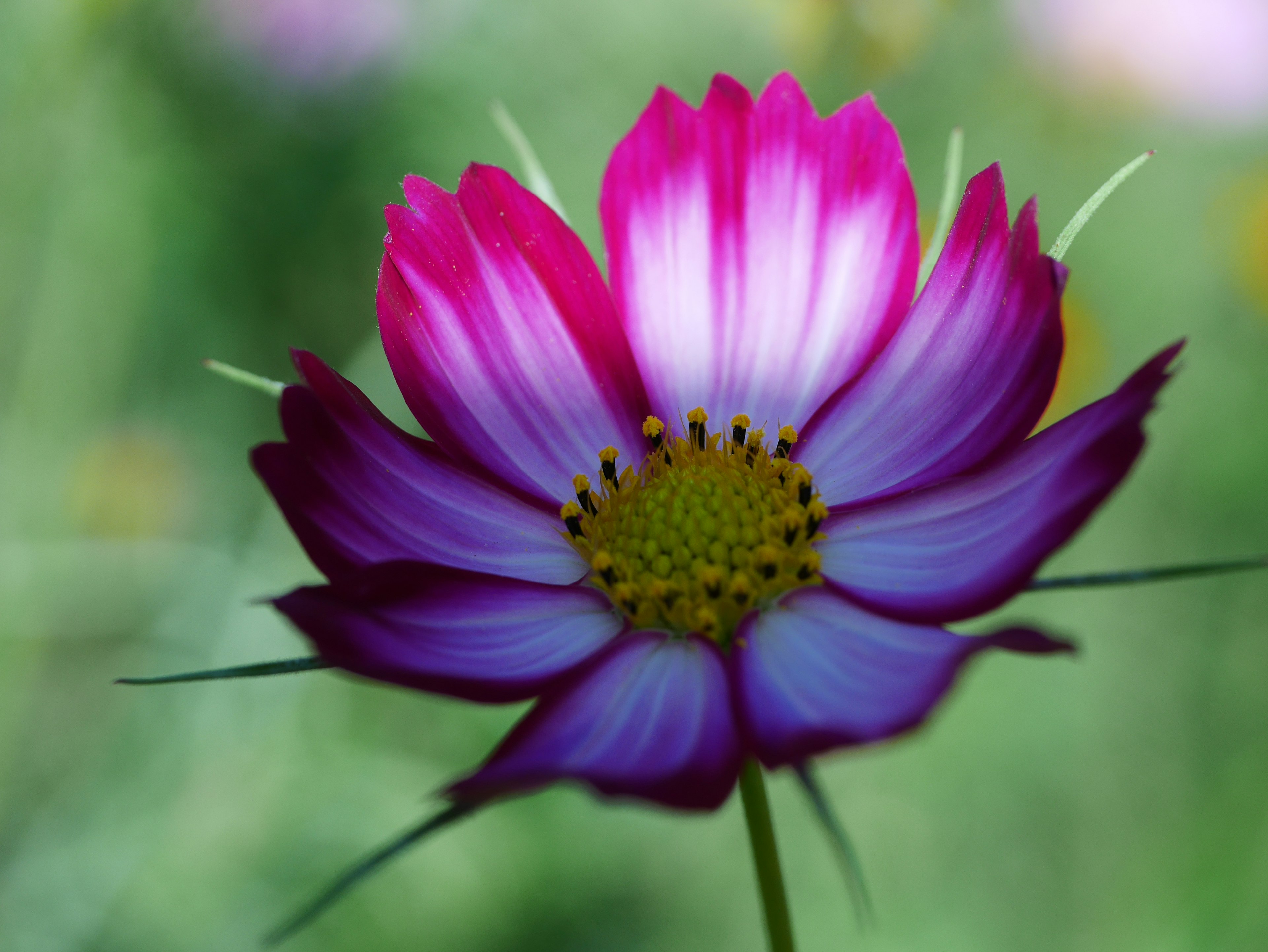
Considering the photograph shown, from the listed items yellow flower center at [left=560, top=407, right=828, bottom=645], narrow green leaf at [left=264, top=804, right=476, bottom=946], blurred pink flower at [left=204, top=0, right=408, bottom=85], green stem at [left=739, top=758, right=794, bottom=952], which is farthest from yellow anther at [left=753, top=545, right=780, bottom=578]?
blurred pink flower at [left=204, top=0, right=408, bottom=85]

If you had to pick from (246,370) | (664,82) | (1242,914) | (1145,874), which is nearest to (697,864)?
(1145,874)

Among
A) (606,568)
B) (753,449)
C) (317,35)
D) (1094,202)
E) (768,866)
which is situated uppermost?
(317,35)

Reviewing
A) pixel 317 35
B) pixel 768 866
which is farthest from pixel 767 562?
pixel 317 35

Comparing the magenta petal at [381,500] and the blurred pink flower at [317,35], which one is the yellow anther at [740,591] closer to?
the magenta petal at [381,500]

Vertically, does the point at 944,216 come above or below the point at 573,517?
above

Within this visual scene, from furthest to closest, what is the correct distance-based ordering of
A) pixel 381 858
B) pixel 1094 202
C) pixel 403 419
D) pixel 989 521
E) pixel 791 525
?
1. pixel 403 419
2. pixel 791 525
3. pixel 989 521
4. pixel 1094 202
5. pixel 381 858

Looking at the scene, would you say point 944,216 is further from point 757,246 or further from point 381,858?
point 381,858

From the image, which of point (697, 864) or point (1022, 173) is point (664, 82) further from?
point (697, 864)

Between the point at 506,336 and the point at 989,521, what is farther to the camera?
the point at 506,336
